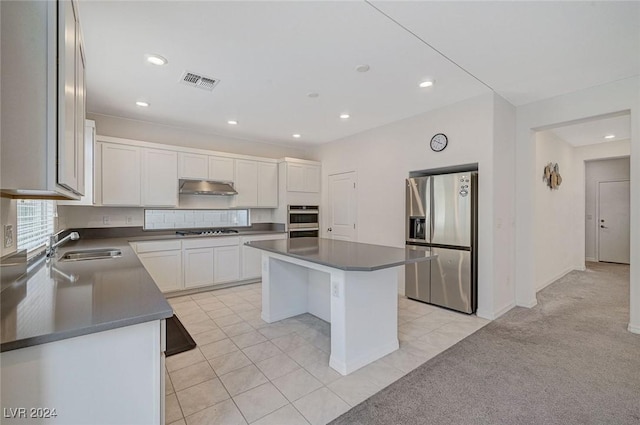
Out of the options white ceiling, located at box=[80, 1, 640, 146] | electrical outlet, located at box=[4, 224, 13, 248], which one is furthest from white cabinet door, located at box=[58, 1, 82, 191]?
white ceiling, located at box=[80, 1, 640, 146]

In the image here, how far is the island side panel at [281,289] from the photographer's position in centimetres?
322

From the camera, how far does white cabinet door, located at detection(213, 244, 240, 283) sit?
4531 millimetres

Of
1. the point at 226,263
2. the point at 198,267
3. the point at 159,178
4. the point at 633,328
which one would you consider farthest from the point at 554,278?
the point at 159,178

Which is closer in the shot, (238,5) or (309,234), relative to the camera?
(238,5)

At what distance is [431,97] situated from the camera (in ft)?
11.3

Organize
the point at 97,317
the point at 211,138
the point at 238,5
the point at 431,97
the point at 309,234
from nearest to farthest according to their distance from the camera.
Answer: the point at 97,317, the point at 238,5, the point at 431,97, the point at 211,138, the point at 309,234

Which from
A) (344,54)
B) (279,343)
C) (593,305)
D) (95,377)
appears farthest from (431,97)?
(95,377)

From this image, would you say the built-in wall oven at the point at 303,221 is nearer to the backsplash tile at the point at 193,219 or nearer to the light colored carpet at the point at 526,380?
the backsplash tile at the point at 193,219

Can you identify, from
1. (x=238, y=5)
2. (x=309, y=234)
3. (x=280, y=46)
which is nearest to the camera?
(x=238, y=5)

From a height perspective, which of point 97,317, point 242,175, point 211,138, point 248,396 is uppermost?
point 211,138

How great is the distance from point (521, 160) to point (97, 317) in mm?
4494

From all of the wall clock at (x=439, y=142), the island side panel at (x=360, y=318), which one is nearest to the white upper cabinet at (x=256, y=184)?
the wall clock at (x=439, y=142)

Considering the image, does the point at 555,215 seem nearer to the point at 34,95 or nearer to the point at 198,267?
the point at 198,267

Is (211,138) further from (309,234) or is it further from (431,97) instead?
(431,97)
